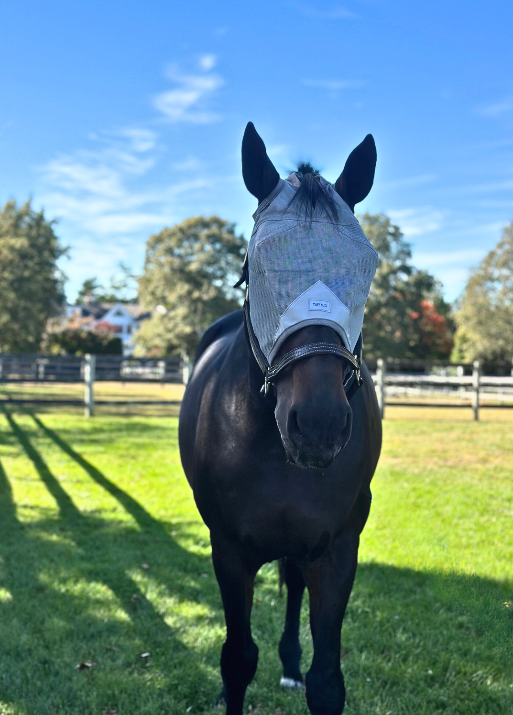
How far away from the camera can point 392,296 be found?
137ft

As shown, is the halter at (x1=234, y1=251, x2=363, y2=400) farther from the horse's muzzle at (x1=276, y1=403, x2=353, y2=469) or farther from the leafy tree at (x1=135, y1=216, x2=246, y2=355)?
the leafy tree at (x1=135, y1=216, x2=246, y2=355)

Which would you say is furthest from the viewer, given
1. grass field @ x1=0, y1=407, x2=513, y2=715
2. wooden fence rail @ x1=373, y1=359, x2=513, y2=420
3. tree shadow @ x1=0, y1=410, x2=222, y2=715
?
wooden fence rail @ x1=373, y1=359, x2=513, y2=420

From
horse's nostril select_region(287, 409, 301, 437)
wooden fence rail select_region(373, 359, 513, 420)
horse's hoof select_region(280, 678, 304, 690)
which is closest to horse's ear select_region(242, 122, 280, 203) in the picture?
horse's nostril select_region(287, 409, 301, 437)

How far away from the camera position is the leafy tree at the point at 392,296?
4009 cm

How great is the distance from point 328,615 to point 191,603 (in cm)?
223

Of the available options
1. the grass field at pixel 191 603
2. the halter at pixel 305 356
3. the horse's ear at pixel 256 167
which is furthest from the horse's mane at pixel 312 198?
the grass field at pixel 191 603

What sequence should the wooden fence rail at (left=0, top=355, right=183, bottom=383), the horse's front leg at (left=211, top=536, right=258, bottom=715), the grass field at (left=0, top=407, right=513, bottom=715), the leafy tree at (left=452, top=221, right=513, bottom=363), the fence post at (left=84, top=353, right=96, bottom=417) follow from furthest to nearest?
the leafy tree at (left=452, top=221, right=513, bottom=363), the wooden fence rail at (left=0, top=355, right=183, bottom=383), the fence post at (left=84, top=353, right=96, bottom=417), the grass field at (left=0, top=407, right=513, bottom=715), the horse's front leg at (left=211, top=536, right=258, bottom=715)

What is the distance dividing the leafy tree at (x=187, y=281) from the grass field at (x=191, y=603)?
33.7 meters

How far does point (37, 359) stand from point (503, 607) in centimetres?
1690

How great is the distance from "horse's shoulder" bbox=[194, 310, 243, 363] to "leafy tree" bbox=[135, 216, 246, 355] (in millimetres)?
36990

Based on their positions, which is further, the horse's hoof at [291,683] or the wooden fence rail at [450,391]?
the wooden fence rail at [450,391]

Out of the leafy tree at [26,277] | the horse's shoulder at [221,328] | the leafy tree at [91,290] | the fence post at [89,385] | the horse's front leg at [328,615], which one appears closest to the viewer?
the horse's front leg at [328,615]

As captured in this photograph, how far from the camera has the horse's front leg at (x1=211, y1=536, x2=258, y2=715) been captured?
224 cm

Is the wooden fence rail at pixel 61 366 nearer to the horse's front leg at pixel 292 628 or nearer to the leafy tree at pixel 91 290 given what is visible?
the horse's front leg at pixel 292 628
